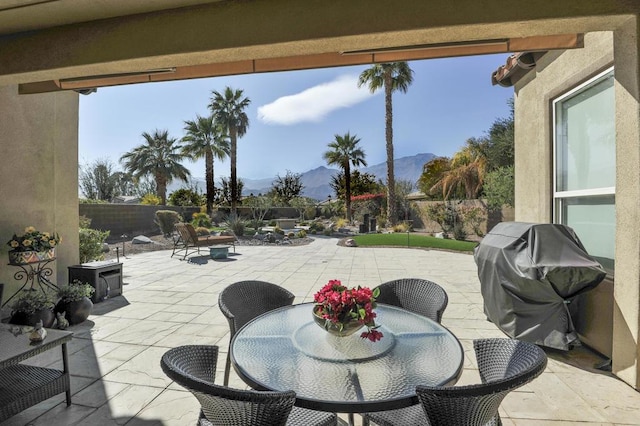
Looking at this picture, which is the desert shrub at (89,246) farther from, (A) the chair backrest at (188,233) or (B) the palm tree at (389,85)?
(B) the palm tree at (389,85)

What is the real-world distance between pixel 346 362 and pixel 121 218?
13.9m

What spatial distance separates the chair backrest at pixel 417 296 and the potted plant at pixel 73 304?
3.57 meters

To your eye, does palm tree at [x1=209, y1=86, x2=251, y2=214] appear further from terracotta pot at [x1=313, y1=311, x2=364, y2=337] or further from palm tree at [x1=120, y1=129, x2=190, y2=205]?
terracotta pot at [x1=313, y1=311, x2=364, y2=337]

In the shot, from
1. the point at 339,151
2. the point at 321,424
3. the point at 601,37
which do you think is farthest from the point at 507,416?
the point at 339,151

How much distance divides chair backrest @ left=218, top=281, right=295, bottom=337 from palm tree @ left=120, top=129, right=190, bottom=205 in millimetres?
21601

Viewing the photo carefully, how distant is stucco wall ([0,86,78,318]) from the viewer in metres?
3.77

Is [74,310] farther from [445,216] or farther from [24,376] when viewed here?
[445,216]

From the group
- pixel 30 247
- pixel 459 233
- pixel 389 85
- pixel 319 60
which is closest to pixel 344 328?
pixel 319 60

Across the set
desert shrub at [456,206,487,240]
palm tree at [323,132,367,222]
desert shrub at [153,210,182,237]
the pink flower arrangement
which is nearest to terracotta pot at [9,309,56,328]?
the pink flower arrangement

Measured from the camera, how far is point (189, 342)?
3.28 meters

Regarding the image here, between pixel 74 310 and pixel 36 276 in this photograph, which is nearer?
pixel 74 310

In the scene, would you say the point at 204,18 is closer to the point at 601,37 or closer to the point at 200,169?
the point at 601,37

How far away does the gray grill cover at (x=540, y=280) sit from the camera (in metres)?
2.88

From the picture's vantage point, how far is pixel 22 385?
202 centimetres
